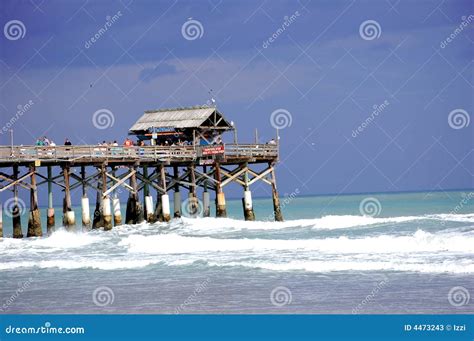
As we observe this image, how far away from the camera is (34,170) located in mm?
33844

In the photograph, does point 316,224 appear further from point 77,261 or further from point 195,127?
point 77,261

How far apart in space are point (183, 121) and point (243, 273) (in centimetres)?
2138

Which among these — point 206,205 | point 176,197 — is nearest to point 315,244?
point 206,205

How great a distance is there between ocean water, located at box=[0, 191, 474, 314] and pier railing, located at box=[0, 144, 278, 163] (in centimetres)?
292

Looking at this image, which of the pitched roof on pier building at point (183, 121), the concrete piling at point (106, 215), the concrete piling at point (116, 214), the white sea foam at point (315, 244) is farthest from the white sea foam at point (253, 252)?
the pitched roof on pier building at point (183, 121)

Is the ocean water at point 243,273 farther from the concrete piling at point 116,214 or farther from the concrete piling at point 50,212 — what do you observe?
the concrete piling at point 116,214

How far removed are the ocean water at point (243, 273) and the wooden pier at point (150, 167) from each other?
207 centimetres

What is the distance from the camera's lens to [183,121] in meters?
42.1

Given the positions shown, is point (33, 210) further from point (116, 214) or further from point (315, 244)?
point (315, 244)

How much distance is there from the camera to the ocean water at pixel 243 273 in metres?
16.8

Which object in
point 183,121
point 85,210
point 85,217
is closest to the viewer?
point 85,217

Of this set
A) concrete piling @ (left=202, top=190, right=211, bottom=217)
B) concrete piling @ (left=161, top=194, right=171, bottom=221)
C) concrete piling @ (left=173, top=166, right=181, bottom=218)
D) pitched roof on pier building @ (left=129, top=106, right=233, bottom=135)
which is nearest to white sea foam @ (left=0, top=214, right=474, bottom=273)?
concrete piling @ (left=161, top=194, right=171, bottom=221)

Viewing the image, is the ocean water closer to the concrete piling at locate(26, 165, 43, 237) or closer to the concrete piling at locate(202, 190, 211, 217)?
the concrete piling at locate(26, 165, 43, 237)
